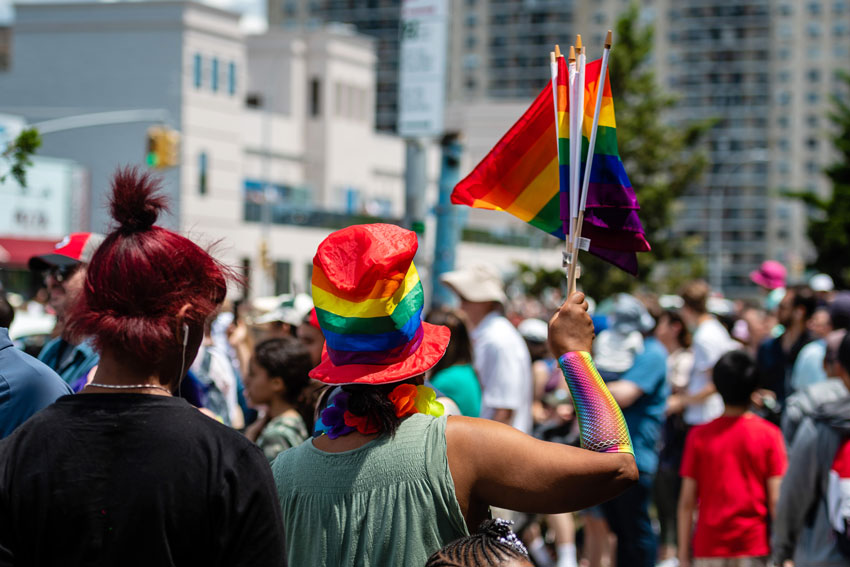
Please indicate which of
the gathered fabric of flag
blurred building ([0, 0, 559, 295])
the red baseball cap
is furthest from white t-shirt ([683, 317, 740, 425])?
blurred building ([0, 0, 559, 295])

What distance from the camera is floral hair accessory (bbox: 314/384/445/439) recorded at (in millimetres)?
2846

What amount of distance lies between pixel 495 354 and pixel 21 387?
389 centimetres

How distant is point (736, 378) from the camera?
5832mm

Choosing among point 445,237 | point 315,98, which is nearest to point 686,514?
point 445,237

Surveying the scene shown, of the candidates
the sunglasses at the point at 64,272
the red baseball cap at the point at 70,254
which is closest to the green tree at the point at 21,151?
the red baseball cap at the point at 70,254

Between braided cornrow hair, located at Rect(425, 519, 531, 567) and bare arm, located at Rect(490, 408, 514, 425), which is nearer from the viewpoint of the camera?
braided cornrow hair, located at Rect(425, 519, 531, 567)

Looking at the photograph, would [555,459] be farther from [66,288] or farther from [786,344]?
[786,344]

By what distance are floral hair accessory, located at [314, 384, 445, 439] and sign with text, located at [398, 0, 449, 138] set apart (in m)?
6.90

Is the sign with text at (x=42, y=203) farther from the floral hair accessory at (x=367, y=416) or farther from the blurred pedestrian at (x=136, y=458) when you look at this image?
the blurred pedestrian at (x=136, y=458)

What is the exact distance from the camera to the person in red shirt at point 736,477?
5715 mm

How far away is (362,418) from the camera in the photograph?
9.37ft

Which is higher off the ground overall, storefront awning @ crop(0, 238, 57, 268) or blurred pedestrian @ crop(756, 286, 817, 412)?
Result: blurred pedestrian @ crop(756, 286, 817, 412)

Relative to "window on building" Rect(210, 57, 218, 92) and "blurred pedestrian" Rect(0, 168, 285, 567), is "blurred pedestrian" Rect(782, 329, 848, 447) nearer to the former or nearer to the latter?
"blurred pedestrian" Rect(0, 168, 285, 567)

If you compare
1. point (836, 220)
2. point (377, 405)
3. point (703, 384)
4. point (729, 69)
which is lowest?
point (703, 384)
